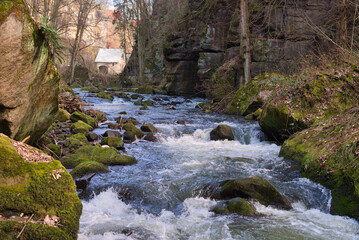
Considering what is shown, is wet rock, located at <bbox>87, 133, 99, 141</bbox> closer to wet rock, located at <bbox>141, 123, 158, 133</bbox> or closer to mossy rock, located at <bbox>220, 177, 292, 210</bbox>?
wet rock, located at <bbox>141, 123, 158, 133</bbox>

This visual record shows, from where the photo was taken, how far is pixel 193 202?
5395mm

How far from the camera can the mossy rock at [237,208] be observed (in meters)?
4.84

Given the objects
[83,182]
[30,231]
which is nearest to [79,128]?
[83,182]

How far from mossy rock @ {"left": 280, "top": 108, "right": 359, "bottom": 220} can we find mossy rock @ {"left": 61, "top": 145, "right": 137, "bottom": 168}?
415 cm

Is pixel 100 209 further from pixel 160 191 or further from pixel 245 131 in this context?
pixel 245 131

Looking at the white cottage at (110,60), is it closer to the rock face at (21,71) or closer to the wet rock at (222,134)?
the wet rock at (222,134)

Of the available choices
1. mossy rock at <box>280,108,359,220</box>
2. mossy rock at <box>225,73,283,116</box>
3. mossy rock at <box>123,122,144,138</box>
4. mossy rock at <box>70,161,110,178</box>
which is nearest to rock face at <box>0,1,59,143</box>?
mossy rock at <box>70,161,110,178</box>

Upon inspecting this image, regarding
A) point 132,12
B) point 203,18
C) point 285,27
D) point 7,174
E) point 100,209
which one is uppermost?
point 132,12

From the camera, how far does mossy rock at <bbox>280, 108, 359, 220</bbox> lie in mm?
4793

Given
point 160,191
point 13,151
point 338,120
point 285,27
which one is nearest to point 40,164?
point 13,151

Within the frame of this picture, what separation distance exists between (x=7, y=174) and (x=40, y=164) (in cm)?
38

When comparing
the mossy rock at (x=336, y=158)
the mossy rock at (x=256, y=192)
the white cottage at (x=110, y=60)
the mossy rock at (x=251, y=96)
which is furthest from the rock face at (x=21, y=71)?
the white cottage at (x=110, y=60)

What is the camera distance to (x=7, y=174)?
309cm

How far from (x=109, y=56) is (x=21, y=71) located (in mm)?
66657
